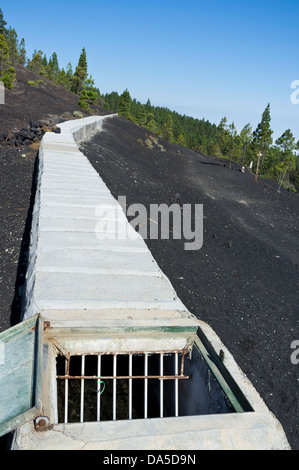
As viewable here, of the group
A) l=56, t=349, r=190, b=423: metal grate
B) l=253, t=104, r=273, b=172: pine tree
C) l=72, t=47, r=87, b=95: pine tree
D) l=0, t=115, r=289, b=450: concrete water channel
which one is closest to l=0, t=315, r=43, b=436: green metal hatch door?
l=0, t=115, r=289, b=450: concrete water channel

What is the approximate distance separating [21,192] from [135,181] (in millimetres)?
5395

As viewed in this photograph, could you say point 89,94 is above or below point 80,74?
below

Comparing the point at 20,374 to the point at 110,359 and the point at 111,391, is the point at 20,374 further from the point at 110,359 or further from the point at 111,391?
the point at 111,391

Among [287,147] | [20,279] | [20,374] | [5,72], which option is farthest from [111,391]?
[287,147]

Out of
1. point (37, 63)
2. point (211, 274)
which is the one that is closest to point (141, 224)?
point (211, 274)

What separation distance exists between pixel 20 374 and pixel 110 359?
140 centimetres

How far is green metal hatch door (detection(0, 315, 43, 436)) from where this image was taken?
1.60 meters

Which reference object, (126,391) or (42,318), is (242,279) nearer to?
(126,391)

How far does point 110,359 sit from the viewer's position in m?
3.13

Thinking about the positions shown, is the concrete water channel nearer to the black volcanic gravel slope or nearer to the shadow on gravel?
the shadow on gravel

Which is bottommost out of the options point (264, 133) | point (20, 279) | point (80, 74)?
point (20, 279)

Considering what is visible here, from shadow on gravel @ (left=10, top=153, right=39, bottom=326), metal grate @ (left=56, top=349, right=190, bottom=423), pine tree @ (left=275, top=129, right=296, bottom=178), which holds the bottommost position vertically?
metal grate @ (left=56, top=349, right=190, bottom=423)

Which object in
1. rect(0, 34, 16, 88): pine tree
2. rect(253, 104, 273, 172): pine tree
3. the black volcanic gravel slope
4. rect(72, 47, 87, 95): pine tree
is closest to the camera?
the black volcanic gravel slope

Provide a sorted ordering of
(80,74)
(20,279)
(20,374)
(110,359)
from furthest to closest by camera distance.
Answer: (80,74)
(20,279)
(110,359)
(20,374)
